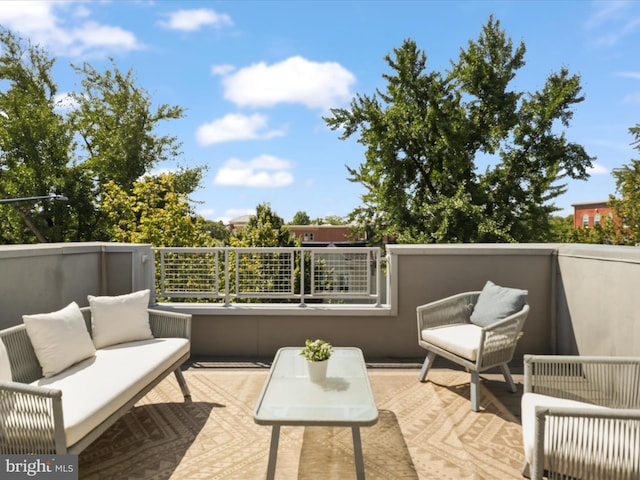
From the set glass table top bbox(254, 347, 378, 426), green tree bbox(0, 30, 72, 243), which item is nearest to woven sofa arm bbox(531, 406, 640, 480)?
glass table top bbox(254, 347, 378, 426)

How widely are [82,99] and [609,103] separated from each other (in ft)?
74.4

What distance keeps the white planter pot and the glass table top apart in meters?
0.04

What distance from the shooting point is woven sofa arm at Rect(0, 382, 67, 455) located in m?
2.18

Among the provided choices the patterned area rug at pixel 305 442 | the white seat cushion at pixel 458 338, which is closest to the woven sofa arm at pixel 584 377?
the patterned area rug at pixel 305 442

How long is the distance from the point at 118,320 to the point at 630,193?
2016cm

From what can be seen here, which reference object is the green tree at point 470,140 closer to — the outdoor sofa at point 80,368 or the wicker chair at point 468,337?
the wicker chair at point 468,337

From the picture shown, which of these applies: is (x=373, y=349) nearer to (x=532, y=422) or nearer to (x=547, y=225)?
(x=532, y=422)

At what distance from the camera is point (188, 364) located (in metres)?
4.75

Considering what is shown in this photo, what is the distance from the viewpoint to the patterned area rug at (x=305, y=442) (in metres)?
2.63

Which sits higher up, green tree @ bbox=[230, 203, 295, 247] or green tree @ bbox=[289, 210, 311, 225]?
green tree @ bbox=[289, 210, 311, 225]

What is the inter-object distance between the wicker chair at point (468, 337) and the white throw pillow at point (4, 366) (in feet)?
11.0

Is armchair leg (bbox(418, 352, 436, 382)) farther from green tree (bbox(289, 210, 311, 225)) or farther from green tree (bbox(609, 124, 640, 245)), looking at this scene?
green tree (bbox(289, 210, 311, 225))

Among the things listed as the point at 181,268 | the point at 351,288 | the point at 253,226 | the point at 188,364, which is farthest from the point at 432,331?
the point at 253,226

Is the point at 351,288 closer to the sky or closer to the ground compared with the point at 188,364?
closer to the sky
